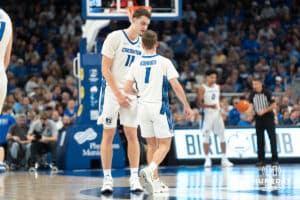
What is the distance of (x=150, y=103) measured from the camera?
12.1 metres

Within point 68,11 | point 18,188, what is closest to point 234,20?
point 68,11

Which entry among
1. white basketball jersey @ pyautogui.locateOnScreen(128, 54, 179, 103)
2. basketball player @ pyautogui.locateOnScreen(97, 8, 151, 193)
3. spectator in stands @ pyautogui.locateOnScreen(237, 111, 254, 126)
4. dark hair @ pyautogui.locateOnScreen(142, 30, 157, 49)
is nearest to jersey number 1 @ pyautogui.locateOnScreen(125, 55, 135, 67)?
basketball player @ pyautogui.locateOnScreen(97, 8, 151, 193)

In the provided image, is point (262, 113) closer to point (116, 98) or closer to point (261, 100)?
point (261, 100)

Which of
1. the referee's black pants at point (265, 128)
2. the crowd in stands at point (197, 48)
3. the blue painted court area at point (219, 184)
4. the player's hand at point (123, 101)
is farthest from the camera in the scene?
the crowd in stands at point (197, 48)

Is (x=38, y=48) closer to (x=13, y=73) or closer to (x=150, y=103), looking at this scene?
(x=13, y=73)

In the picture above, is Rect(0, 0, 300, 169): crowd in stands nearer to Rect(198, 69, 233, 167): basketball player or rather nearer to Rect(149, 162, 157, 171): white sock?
Rect(198, 69, 233, 167): basketball player

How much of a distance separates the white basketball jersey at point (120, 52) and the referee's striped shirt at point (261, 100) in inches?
231

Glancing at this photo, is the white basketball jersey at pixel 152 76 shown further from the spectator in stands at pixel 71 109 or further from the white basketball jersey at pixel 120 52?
the spectator in stands at pixel 71 109

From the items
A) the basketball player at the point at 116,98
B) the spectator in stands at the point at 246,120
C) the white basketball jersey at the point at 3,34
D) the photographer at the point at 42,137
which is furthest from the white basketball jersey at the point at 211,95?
the white basketball jersey at the point at 3,34

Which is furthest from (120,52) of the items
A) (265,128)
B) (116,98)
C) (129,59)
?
(265,128)

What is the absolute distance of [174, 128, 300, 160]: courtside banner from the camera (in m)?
21.1

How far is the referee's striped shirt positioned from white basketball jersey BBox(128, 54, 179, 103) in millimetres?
5713

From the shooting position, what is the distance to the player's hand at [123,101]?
11672 mm

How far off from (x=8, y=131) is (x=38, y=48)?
9796mm
